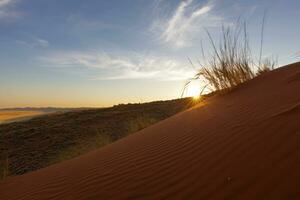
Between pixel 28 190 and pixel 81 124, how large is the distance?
940 cm

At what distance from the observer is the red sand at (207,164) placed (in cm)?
247

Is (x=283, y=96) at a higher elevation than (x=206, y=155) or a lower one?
higher

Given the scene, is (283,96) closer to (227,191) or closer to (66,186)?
(227,191)

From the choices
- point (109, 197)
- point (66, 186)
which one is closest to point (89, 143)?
point (66, 186)

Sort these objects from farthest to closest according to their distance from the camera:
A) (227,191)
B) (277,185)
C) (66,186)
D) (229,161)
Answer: (66,186) → (229,161) → (227,191) → (277,185)

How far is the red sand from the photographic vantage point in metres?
2.47

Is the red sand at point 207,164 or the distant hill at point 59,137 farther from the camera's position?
the distant hill at point 59,137

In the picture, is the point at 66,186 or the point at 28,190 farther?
the point at 28,190

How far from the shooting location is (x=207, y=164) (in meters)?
3.01

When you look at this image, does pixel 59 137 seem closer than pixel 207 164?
No

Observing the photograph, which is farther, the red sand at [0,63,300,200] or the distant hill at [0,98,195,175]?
the distant hill at [0,98,195,175]

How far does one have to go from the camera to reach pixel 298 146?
106 inches

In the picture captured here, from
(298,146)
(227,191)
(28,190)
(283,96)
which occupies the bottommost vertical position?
(28,190)

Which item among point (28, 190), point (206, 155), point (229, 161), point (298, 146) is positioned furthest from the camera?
point (28, 190)
